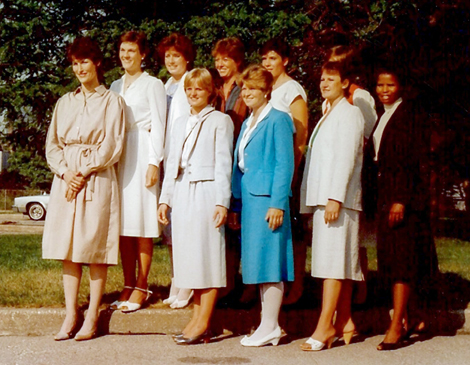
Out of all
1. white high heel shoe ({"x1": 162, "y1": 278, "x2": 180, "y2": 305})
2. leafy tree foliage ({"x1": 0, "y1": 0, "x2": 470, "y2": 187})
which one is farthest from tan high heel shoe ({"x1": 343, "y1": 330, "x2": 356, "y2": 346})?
leafy tree foliage ({"x1": 0, "y1": 0, "x2": 470, "y2": 187})

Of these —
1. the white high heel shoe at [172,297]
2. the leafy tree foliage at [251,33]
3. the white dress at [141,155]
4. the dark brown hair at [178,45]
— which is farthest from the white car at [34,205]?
the white dress at [141,155]

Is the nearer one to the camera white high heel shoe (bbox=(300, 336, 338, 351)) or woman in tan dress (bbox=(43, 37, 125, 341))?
white high heel shoe (bbox=(300, 336, 338, 351))

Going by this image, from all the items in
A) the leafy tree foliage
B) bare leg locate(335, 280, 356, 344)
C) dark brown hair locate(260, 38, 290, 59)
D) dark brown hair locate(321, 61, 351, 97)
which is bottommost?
bare leg locate(335, 280, 356, 344)

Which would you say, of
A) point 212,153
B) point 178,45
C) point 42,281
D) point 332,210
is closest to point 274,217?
point 332,210

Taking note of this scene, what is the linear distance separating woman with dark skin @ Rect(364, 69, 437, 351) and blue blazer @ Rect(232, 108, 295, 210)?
2.05ft

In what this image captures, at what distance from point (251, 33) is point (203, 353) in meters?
8.22

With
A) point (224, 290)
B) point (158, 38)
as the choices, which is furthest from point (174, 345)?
point (158, 38)

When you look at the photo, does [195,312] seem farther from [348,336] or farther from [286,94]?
[286,94]

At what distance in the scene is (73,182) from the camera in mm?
6148

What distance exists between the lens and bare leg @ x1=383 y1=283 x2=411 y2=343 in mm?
5957

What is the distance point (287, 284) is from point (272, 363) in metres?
1.49

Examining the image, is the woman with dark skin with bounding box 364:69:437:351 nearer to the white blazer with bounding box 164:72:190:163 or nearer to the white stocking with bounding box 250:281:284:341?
the white stocking with bounding box 250:281:284:341

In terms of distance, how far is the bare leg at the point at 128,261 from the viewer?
663cm

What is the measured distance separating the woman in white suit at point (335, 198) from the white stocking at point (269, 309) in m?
0.27
